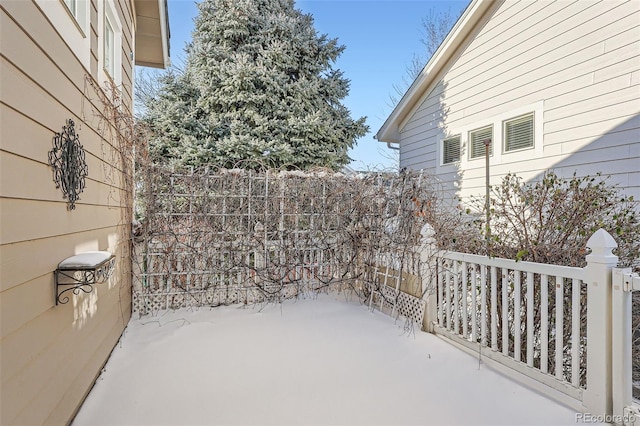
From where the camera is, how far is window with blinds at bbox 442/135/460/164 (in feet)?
20.5

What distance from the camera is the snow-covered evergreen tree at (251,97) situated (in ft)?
23.7

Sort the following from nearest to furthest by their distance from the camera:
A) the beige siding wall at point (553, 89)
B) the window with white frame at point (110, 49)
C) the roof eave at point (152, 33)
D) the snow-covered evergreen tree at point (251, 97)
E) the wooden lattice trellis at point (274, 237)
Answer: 1. the window with white frame at point (110, 49)
2. the beige siding wall at point (553, 89)
3. the wooden lattice trellis at point (274, 237)
4. the roof eave at point (152, 33)
5. the snow-covered evergreen tree at point (251, 97)

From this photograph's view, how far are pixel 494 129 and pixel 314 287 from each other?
3.71 meters

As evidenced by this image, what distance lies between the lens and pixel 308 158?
7512mm

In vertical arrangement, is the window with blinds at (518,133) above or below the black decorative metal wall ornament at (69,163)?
above

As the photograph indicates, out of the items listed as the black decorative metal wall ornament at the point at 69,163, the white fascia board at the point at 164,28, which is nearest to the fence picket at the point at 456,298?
the black decorative metal wall ornament at the point at 69,163

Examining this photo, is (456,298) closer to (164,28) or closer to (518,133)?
(518,133)

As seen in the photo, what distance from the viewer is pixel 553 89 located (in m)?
4.64

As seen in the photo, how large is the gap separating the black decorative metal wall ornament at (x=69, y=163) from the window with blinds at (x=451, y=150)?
222 inches

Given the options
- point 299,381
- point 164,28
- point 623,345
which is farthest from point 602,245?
point 164,28

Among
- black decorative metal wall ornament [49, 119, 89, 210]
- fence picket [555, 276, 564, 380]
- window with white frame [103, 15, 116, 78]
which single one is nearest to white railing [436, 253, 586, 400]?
fence picket [555, 276, 564, 380]

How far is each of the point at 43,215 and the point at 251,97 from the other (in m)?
5.97

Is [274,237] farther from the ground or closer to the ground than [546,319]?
farther from the ground

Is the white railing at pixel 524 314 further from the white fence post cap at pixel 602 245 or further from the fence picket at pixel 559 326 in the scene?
the white fence post cap at pixel 602 245
